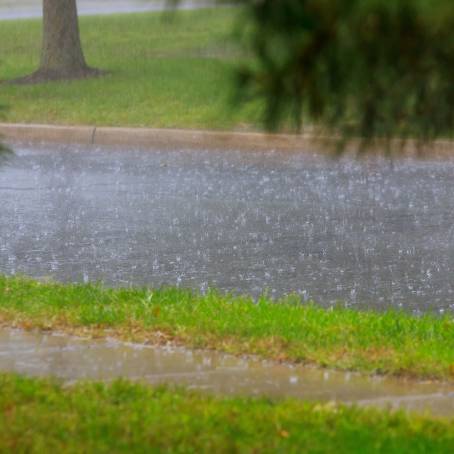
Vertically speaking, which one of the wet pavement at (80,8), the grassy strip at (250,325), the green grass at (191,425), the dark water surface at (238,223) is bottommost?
the wet pavement at (80,8)

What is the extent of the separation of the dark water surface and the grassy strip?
1.19 m

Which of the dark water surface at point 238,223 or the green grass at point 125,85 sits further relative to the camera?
the green grass at point 125,85

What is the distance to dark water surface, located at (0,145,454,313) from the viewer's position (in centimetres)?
930

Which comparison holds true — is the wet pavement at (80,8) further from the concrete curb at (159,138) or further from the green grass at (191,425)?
the green grass at (191,425)

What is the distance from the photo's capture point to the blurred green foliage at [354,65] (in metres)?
3.98

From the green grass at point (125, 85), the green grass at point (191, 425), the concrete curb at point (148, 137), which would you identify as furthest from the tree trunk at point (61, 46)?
the green grass at point (191, 425)

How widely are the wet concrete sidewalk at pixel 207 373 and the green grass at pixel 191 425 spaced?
0.33m

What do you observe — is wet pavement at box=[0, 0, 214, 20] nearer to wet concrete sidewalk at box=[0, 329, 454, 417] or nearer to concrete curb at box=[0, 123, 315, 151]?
concrete curb at box=[0, 123, 315, 151]

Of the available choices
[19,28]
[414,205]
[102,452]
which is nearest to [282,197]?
[414,205]

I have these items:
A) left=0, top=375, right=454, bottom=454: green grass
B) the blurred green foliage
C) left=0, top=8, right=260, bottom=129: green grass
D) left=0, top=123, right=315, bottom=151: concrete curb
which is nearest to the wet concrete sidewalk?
left=0, top=375, right=454, bottom=454: green grass

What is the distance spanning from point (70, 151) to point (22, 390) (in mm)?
11008

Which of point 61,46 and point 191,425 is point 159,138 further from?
point 191,425

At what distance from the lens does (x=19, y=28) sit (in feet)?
84.4

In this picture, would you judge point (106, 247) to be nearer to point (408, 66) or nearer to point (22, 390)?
point (22, 390)
